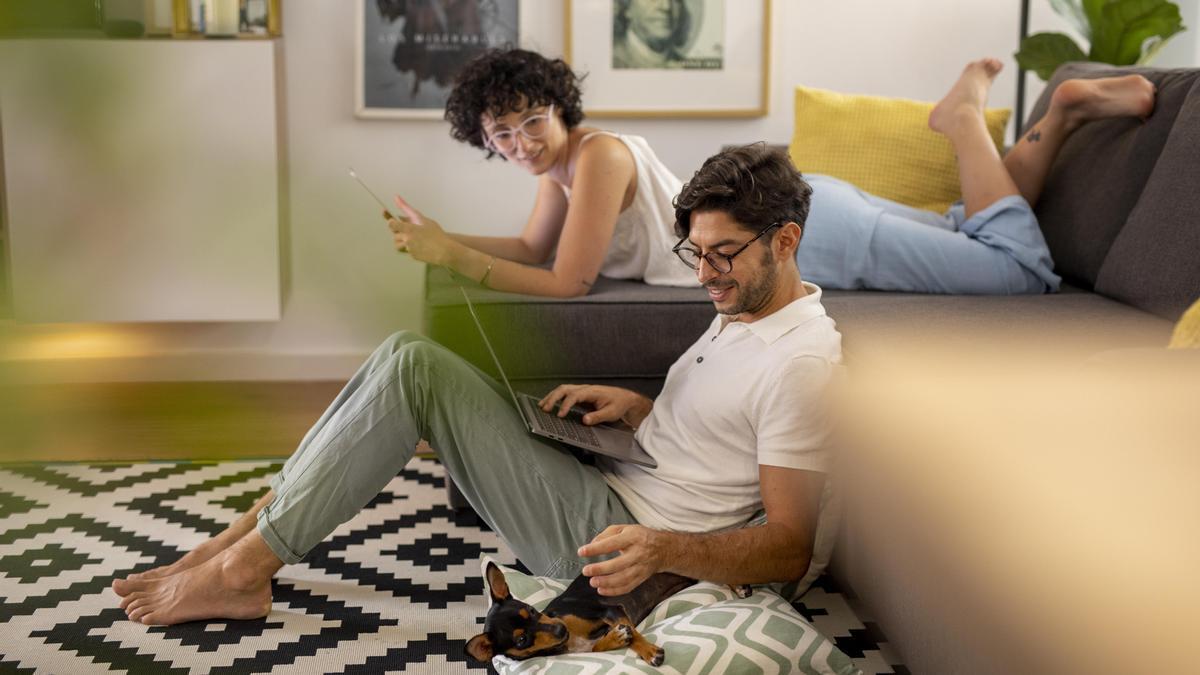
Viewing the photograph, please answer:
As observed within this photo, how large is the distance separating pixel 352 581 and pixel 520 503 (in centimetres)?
42

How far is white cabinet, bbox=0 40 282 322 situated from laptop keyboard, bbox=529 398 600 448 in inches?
→ 49.7

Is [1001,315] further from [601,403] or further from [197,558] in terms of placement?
[197,558]

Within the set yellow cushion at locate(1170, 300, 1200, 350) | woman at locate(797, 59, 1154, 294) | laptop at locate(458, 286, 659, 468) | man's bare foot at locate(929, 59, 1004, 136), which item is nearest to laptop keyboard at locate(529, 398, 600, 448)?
laptop at locate(458, 286, 659, 468)

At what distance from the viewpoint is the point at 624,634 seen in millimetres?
1290

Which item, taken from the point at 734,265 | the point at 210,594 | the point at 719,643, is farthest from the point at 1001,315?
the point at 210,594

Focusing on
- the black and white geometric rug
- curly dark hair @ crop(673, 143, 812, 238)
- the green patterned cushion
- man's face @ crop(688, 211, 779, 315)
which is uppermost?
curly dark hair @ crop(673, 143, 812, 238)

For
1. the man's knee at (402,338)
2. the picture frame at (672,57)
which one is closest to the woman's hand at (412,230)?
the man's knee at (402,338)

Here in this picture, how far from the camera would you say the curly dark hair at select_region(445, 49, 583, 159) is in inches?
73.9

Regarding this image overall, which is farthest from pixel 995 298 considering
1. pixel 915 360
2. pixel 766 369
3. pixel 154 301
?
pixel 154 301

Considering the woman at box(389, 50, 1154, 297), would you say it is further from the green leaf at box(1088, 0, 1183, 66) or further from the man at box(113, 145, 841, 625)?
the green leaf at box(1088, 0, 1183, 66)

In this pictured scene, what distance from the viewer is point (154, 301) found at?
0.29 m

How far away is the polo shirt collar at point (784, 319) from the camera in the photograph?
1.46 m

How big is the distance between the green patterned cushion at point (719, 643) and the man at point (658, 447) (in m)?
0.05

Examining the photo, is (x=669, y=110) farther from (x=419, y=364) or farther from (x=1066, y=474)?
(x=1066, y=474)
